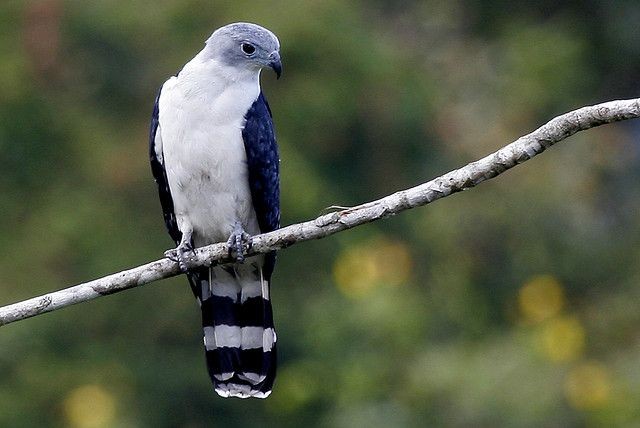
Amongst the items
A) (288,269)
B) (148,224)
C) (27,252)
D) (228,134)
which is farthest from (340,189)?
(228,134)

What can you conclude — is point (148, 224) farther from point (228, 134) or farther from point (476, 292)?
point (228, 134)

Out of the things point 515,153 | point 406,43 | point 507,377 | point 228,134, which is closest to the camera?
point 515,153

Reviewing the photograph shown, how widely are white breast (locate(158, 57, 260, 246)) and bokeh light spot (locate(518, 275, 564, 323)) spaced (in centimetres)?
499

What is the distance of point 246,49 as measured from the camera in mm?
7398

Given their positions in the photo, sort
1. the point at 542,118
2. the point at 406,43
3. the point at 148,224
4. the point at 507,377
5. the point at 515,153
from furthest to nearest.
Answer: the point at 406,43 → the point at 542,118 → the point at 148,224 → the point at 507,377 → the point at 515,153

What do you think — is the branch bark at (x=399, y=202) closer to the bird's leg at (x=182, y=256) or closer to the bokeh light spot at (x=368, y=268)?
the bird's leg at (x=182, y=256)

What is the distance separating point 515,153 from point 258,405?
24.7 ft

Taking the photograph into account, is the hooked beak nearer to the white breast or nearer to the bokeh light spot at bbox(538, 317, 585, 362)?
the white breast

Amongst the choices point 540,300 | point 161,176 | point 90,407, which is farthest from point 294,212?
point 161,176

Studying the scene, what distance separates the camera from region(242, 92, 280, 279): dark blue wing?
723 cm

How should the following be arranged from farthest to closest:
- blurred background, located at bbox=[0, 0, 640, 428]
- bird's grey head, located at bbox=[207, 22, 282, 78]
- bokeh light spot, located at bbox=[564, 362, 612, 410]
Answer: blurred background, located at bbox=[0, 0, 640, 428], bokeh light spot, located at bbox=[564, 362, 612, 410], bird's grey head, located at bbox=[207, 22, 282, 78]

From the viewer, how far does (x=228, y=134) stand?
7.17 meters

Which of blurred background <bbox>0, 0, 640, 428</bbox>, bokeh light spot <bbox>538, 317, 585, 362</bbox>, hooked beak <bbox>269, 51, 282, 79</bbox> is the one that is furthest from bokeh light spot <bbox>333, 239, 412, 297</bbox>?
hooked beak <bbox>269, 51, 282, 79</bbox>

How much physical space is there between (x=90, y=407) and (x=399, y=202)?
20.7 feet
